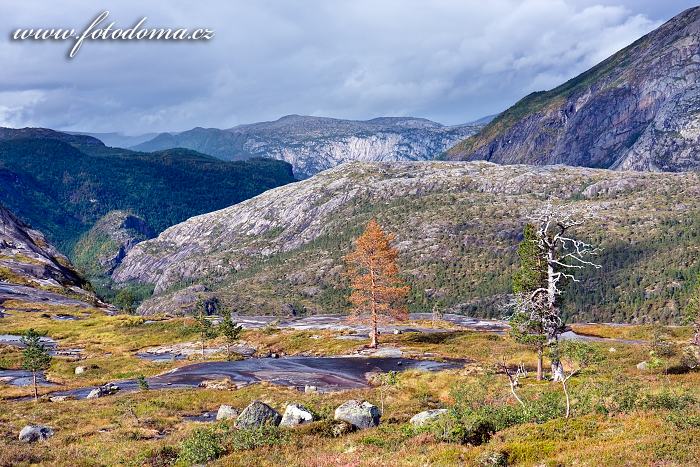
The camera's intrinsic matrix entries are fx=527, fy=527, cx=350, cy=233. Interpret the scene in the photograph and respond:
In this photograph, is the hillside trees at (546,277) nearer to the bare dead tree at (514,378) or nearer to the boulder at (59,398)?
the bare dead tree at (514,378)

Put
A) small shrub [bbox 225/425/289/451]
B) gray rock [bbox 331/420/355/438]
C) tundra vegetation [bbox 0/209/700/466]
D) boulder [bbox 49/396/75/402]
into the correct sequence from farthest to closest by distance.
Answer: boulder [bbox 49/396/75/402]
gray rock [bbox 331/420/355/438]
small shrub [bbox 225/425/289/451]
tundra vegetation [bbox 0/209/700/466]

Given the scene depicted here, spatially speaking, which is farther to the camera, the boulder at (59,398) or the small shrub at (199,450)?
the boulder at (59,398)

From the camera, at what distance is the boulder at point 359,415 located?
112 feet

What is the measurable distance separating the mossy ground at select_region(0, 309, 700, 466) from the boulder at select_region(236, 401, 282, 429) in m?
3.52

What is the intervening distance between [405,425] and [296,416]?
7260 millimetres

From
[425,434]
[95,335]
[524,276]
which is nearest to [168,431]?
[425,434]

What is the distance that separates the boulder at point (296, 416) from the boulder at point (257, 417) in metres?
0.73

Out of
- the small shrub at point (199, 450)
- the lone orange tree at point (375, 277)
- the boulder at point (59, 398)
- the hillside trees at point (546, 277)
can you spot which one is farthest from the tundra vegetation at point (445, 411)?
the boulder at point (59, 398)

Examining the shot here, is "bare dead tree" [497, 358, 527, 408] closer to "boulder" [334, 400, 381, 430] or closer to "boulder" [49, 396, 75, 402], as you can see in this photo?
"boulder" [334, 400, 381, 430]

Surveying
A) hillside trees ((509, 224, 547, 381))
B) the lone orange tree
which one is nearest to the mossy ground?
hillside trees ((509, 224, 547, 381))

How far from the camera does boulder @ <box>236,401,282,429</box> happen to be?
108ft

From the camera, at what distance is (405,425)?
32.4 m

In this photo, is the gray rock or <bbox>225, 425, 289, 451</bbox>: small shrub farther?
the gray rock

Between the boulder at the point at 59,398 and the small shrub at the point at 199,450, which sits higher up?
the small shrub at the point at 199,450
